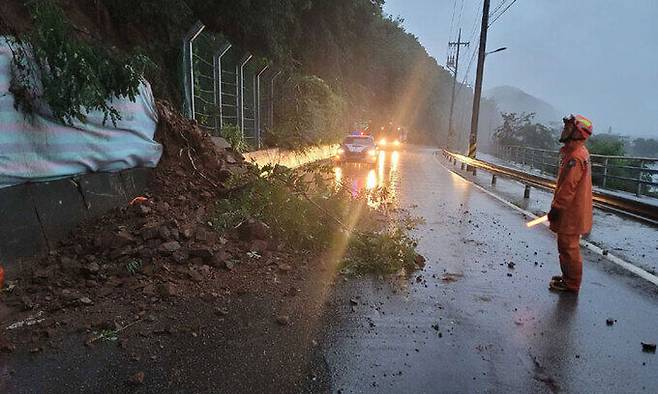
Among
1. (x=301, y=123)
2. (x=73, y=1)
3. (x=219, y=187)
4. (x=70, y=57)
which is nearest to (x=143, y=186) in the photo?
(x=219, y=187)

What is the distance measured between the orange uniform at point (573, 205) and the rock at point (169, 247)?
4.19 m

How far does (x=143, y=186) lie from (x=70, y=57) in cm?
217

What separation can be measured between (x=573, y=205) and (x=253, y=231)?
148 inches

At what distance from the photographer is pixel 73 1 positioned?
10.1 metres

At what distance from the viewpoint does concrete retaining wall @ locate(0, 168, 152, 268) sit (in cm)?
476

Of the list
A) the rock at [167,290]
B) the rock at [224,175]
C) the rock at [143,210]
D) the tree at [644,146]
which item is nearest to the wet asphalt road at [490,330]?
the rock at [167,290]

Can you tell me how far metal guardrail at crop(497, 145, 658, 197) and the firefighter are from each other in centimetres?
766

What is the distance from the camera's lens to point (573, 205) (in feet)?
17.8

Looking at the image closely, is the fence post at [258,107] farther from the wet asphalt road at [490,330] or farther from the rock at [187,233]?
the rock at [187,233]

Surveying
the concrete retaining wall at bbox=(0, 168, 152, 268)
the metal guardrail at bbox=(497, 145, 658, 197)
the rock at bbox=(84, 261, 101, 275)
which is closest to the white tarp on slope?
the concrete retaining wall at bbox=(0, 168, 152, 268)

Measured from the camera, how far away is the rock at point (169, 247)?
516cm

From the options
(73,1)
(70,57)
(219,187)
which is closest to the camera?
(70,57)

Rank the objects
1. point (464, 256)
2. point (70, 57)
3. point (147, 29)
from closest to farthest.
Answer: point (70, 57) → point (464, 256) → point (147, 29)

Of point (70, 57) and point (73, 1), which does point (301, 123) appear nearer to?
point (73, 1)
